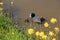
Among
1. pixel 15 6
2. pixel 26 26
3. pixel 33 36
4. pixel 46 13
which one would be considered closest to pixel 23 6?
pixel 15 6

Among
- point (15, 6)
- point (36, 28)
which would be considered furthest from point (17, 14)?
point (36, 28)

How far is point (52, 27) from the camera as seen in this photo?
13.8 ft

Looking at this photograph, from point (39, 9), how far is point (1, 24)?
1.09 m

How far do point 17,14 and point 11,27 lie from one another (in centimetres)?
76

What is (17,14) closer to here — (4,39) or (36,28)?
(36,28)

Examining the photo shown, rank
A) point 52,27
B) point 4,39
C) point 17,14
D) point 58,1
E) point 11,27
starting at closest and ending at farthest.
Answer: point 4,39, point 11,27, point 52,27, point 17,14, point 58,1

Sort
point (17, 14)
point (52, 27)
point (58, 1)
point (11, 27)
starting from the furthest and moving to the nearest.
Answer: point (58, 1) → point (17, 14) → point (52, 27) → point (11, 27)

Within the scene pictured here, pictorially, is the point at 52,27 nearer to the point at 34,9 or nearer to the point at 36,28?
the point at 36,28

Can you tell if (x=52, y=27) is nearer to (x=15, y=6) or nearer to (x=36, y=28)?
(x=36, y=28)

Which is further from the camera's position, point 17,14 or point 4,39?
point 17,14

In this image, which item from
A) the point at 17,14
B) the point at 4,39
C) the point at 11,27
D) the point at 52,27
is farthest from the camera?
the point at 17,14

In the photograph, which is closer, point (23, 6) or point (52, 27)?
point (52, 27)

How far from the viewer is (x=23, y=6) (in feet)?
16.0

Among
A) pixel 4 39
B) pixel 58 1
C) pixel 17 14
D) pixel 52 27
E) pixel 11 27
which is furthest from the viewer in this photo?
pixel 58 1
